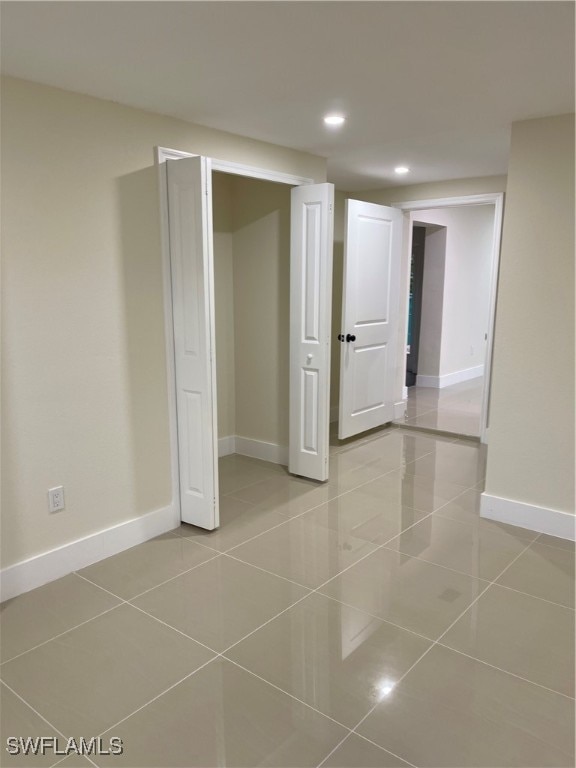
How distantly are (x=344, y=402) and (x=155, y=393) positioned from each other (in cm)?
216

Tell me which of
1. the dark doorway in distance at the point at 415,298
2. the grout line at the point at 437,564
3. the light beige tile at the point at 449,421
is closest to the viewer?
the grout line at the point at 437,564

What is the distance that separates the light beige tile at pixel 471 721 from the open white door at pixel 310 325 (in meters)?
2.00

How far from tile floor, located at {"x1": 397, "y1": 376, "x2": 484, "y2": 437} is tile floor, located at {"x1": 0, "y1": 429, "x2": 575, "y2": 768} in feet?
6.83

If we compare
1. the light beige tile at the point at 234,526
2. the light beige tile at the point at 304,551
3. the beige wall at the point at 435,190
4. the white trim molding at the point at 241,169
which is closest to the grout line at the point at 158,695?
the light beige tile at the point at 304,551

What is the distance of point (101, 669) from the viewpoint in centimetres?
212

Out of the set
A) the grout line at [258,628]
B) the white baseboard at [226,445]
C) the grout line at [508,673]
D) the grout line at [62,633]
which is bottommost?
the grout line at [62,633]

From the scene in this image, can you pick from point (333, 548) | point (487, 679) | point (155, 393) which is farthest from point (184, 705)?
point (155, 393)

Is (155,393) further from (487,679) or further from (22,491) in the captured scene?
(487,679)

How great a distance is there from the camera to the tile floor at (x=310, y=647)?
1797 millimetres

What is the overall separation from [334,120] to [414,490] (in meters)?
2.46

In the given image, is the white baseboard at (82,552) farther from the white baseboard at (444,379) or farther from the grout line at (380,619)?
the white baseboard at (444,379)

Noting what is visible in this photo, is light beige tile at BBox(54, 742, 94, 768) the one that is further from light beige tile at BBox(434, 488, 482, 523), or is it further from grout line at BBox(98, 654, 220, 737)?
light beige tile at BBox(434, 488, 482, 523)

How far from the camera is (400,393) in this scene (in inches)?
228

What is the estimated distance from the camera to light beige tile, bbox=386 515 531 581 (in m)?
2.89
